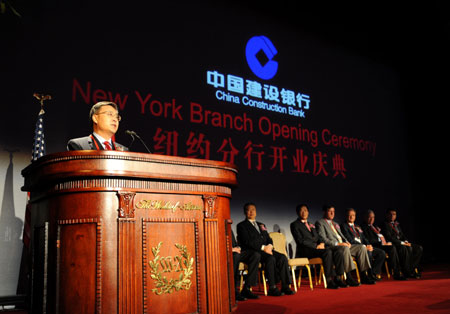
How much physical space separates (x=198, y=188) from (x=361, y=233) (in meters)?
4.41

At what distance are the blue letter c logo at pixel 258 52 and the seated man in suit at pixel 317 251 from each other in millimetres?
2076

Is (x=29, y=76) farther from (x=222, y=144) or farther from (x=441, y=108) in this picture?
(x=441, y=108)

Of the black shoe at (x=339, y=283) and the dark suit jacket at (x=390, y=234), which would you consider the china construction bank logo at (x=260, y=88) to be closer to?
the dark suit jacket at (x=390, y=234)

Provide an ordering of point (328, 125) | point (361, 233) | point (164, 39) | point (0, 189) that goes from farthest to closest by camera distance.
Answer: point (328, 125)
point (361, 233)
point (164, 39)
point (0, 189)

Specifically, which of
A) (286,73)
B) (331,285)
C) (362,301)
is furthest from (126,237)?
(286,73)

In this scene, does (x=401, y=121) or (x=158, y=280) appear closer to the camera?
(x=158, y=280)

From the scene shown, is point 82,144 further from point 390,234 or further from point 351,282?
point 390,234

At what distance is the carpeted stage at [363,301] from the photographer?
306 cm

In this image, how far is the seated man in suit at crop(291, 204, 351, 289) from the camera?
4.77 m

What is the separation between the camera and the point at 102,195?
1818 millimetres

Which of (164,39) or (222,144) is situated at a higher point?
(164,39)

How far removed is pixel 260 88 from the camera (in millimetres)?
6027

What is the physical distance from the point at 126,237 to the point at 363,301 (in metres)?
2.46

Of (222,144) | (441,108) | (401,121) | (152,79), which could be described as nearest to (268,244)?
(222,144)
